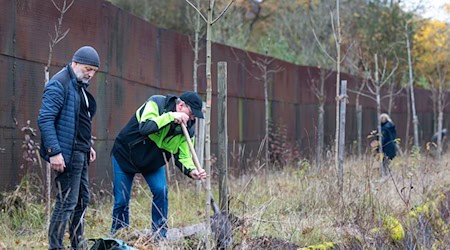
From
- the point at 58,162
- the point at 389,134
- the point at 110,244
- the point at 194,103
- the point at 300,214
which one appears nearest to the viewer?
the point at 58,162

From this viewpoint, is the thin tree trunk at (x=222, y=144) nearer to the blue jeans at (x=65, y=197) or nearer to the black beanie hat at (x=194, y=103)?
the black beanie hat at (x=194, y=103)

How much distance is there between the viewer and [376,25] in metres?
25.0

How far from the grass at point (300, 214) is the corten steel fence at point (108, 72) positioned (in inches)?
26.5

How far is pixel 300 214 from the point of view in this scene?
7707mm

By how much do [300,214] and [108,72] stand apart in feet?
9.85

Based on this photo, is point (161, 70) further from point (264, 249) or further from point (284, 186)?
point (264, 249)

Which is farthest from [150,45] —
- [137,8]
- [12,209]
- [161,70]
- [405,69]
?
[405,69]

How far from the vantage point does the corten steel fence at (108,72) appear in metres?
6.93

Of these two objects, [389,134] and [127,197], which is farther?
[389,134]

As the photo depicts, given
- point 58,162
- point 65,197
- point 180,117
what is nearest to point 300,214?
point 180,117

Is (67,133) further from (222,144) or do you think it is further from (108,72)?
(108,72)

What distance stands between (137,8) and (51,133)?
16.1m

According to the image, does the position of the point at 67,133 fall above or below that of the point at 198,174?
above

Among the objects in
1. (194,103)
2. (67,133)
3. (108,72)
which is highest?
(108,72)
